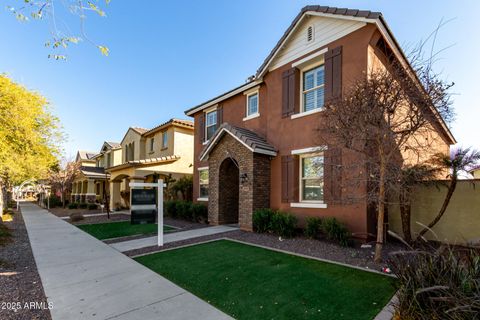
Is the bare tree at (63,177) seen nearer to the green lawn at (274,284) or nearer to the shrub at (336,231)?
the green lawn at (274,284)

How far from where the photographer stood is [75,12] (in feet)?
14.1

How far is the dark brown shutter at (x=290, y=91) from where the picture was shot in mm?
10805

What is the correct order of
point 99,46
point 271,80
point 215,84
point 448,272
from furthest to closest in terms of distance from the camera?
point 215,84, point 271,80, point 99,46, point 448,272

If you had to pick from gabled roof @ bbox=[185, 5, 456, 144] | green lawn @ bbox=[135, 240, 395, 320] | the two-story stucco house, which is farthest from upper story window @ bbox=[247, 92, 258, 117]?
the two-story stucco house

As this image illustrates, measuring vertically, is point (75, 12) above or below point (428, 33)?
below

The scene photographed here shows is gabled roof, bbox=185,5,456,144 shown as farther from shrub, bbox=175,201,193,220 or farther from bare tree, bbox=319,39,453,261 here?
shrub, bbox=175,201,193,220

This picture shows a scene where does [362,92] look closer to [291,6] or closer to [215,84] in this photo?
[291,6]


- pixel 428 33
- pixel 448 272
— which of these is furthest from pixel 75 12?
pixel 428 33

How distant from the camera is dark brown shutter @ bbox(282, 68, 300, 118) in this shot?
10805 millimetres

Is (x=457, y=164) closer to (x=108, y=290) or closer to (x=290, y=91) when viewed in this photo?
(x=290, y=91)

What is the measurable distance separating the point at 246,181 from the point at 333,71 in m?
5.55

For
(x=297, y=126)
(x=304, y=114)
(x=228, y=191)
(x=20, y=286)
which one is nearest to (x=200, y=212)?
(x=228, y=191)

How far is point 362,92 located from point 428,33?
2.27 meters

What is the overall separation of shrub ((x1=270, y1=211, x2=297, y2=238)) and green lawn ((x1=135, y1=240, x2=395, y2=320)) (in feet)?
7.13
